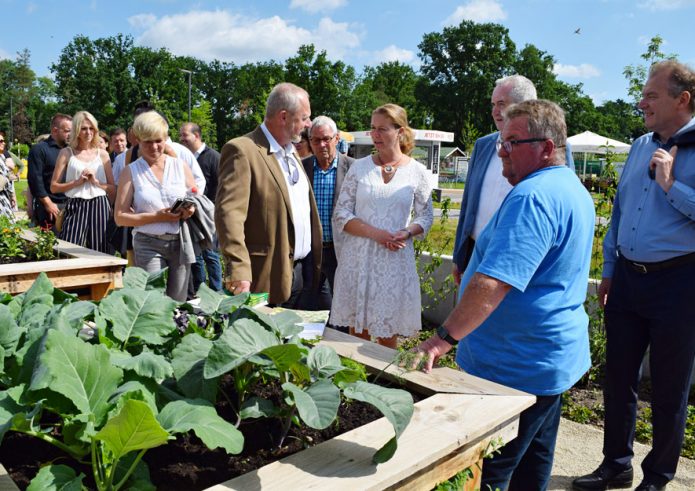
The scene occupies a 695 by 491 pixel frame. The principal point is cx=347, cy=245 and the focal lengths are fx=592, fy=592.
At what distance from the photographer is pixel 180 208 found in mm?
4172

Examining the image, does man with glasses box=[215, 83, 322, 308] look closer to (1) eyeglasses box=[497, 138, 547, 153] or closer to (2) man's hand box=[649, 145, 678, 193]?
(1) eyeglasses box=[497, 138, 547, 153]

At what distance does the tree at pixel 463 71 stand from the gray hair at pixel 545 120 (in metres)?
59.6

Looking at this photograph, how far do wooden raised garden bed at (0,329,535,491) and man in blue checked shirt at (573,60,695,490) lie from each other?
1.53 m

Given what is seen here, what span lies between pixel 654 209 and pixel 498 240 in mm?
1448

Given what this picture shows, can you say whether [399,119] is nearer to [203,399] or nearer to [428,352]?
[428,352]

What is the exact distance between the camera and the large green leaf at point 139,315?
5.49 feet

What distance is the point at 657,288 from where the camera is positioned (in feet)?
9.61

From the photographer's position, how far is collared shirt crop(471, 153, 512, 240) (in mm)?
3396

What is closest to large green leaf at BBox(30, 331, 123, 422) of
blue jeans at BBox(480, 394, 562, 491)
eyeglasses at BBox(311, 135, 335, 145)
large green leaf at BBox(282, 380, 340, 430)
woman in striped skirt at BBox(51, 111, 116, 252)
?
large green leaf at BBox(282, 380, 340, 430)

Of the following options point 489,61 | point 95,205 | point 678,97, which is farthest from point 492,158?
point 489,61

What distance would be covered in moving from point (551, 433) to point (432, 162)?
38.6 meters

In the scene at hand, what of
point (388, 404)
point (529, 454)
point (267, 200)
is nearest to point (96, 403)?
point (388, 404)

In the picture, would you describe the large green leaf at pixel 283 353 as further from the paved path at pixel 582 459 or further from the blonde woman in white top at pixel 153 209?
the blonde woman in white top at pixel 153 209

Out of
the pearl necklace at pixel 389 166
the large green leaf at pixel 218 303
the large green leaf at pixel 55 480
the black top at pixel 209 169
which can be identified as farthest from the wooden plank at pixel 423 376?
the black top at pixel 209 169
